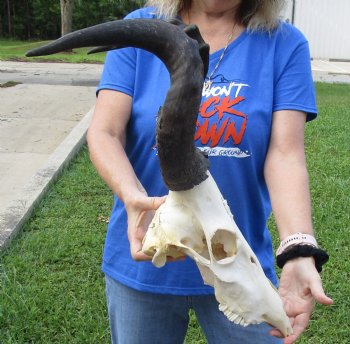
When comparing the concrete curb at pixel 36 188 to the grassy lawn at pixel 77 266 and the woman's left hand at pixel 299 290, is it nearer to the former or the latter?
the grassy lawn at pixel 77 266

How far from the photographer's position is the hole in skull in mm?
1462

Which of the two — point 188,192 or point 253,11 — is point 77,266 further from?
point 188,192

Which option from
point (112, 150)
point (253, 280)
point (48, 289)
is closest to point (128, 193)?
point (112, 150)

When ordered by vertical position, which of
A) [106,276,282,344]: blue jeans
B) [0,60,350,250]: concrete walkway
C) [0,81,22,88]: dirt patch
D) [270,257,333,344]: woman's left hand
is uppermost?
[270,257,333,344]: woman's left hand

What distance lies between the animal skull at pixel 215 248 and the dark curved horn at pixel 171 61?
0.15 metres

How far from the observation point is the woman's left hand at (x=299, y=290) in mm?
1637

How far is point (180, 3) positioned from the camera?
2010mm

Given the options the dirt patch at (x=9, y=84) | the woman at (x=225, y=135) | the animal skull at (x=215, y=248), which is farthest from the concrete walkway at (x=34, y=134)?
the animal skull at (x=215, y=248)

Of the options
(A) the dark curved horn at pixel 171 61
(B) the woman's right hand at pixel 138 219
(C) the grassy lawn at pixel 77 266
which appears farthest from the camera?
(C) the grassy lawn at pixel 77 266

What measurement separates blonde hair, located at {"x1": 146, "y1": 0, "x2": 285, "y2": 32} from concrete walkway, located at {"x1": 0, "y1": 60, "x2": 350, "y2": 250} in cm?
269

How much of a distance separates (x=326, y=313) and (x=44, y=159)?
4.02m

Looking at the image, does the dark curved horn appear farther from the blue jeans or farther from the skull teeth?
the blue jeans

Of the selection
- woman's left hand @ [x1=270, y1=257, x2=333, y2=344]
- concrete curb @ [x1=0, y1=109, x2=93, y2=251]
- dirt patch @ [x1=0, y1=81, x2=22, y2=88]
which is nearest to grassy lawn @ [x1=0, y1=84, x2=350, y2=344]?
concrete curb @ [x1=0, y1=109, x2=93, y2=251]

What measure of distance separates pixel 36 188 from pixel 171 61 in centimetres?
438
